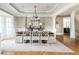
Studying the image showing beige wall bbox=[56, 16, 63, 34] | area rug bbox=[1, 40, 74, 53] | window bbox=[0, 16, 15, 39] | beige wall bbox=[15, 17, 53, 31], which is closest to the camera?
area rug bbox=[1, 40, 74, 53]

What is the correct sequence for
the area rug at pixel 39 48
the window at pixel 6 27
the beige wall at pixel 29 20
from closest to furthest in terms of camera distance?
the area rug at pixel 39 48 < the window at pixel 6 27 < the beige wall at pixel 29 20

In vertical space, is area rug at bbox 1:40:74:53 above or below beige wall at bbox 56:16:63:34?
below

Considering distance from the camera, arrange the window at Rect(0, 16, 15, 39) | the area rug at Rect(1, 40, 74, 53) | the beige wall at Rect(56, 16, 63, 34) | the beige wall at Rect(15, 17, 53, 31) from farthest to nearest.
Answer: the beige wall at Rect(56, 16, 63, 34), the beige wall at Rect(15, 17, 53, 31), the window at Rect(0, 16, 15, 39), the area rug at Rect(1, 40, 74, 53)

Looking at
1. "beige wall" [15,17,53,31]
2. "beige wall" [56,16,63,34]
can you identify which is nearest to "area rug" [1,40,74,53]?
"beige wall" [15,17,53,31]

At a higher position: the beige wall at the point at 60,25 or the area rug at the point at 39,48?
the beige wall at the point at 60,25

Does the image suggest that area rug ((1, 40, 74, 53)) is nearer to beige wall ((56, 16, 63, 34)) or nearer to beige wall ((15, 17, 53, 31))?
beige wall ((15, 17, 53, 31))

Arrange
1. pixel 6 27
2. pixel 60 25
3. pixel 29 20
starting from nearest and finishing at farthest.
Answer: pixel 6 27 → pixel 29 20 → pixel 60 25

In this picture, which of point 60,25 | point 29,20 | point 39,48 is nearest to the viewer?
point 39,48

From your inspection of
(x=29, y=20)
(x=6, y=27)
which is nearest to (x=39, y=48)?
(x=6, y=27)

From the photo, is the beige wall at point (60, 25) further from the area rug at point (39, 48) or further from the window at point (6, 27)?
the area rug at point (39, 48)

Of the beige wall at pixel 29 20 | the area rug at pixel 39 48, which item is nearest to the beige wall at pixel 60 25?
the beige wall at pixel 29 20

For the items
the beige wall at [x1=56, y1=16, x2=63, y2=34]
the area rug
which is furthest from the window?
the beige wall at [x1=56, y1=16, x2=63, y2=34]

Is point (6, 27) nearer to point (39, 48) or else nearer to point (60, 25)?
point (39, 48)

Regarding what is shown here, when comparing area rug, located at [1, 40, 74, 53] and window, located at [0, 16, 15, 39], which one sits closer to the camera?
area rug, located at [1, 40, 74, 53]
